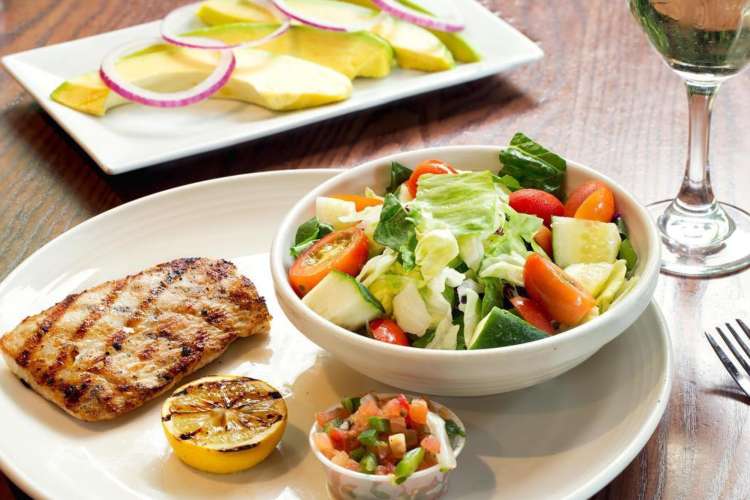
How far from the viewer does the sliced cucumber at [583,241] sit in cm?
169

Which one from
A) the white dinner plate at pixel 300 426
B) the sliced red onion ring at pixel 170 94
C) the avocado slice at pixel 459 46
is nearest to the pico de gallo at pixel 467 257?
the white dinner plate at pixel 300 426

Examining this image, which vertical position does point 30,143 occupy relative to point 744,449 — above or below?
above

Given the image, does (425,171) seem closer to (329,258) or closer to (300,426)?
(329,258)

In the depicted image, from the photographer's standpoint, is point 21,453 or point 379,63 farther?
point 379,63

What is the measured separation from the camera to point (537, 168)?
186 cm

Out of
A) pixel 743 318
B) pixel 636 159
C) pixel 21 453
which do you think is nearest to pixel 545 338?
pixel 743 318

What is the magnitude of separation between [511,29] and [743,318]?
1.35 m

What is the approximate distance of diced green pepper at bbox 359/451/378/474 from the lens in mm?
1335

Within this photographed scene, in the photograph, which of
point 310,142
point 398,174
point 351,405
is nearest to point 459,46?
point 310,142

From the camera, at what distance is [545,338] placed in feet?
4.84

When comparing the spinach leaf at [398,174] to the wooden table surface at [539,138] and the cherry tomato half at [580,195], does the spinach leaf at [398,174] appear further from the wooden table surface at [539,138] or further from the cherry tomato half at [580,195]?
the wooden table surface at [539,138]

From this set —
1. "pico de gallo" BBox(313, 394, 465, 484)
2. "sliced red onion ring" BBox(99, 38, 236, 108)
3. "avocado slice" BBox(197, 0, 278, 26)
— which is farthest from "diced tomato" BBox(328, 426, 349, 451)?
"avocado slice" BBox(197, 0, 278, 26)

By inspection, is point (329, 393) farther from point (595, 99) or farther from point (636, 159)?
point (595, 99)

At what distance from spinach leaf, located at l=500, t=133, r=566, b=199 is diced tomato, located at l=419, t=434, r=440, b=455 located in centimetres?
67
